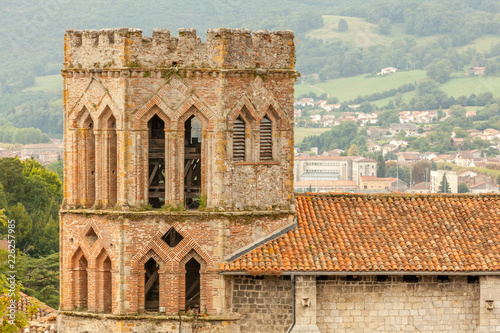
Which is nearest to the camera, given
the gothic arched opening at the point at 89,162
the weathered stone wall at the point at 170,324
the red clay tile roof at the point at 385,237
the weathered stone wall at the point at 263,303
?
the red clay tile roof at the point at 385,237

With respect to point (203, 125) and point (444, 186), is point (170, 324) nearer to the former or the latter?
point (203, 125)

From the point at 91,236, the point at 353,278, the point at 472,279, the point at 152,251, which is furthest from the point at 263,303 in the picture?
the point at 472,279

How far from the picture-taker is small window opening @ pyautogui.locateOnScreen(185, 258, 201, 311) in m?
28.6

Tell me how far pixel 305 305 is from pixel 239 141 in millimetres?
5104

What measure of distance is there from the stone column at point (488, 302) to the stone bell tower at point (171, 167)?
227 inches

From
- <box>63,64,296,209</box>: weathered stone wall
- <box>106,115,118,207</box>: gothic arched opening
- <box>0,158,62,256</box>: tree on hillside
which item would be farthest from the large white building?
<box>106,115,118,207</box>: gothic arched opening

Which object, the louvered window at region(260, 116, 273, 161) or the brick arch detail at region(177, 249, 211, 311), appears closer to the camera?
the brick arch detail at region(177, 249, 211, 311)

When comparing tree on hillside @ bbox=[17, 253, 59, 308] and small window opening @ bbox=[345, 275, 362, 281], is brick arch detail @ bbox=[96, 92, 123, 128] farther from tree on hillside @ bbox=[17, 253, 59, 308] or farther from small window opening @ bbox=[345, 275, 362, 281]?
tree on hillside @ bbox=[17, 253, 59, 308]

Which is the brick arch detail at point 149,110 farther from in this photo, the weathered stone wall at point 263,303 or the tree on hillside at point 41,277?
the tree on hillside at point 41,277

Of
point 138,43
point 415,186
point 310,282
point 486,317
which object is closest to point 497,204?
point 486,317

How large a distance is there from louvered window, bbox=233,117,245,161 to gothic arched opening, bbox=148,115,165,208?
7.12ft

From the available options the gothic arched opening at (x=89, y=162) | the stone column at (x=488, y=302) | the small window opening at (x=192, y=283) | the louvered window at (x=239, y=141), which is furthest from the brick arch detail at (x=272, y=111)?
the stone column at (x=488, y=302)

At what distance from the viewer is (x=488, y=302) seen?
1078 inches

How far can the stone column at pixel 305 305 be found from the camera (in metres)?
26.9
